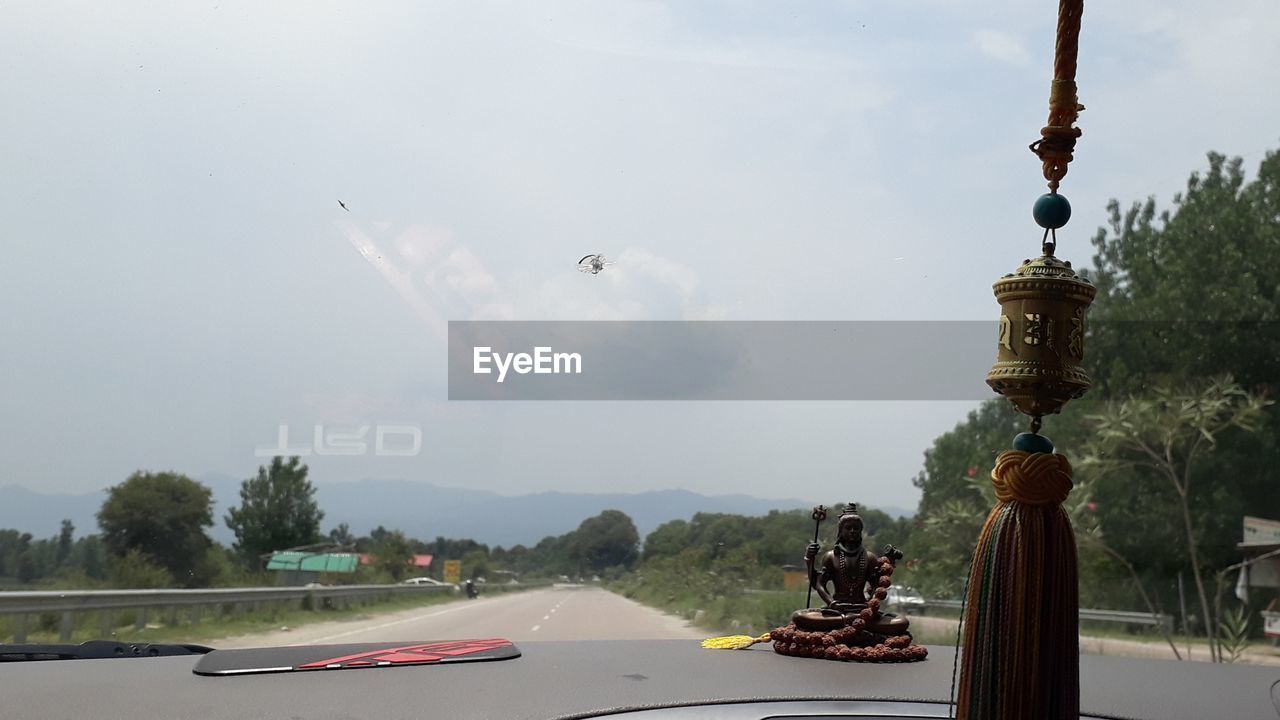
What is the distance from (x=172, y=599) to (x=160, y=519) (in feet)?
3.34

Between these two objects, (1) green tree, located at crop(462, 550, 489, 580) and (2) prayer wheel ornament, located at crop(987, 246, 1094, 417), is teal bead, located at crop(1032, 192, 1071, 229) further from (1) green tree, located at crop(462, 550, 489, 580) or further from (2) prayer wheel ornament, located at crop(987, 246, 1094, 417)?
(1) green tree, located at crop(462, 550, 489, 580)

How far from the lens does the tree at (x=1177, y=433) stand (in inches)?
316

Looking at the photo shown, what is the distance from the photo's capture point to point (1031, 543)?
99 cm

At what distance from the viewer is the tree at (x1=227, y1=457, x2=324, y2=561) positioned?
3.77m

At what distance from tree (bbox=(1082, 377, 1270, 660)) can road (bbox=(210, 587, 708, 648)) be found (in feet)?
19.6

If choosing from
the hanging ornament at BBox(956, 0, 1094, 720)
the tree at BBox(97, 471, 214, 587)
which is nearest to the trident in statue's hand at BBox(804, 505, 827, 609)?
the hanging ornament at BBox(956, 0, 1094, 720)

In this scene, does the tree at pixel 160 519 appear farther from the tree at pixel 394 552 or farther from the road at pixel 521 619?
the road at pixel 521 619

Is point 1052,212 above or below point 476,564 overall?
above

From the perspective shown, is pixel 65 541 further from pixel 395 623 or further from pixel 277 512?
pixel 395 623

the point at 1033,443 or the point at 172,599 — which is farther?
the point at 172,599

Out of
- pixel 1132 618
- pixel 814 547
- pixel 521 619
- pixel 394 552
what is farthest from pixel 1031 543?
pixel 1132 618

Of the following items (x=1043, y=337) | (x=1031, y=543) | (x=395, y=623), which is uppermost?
(x=1043, y=337)

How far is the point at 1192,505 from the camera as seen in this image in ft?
27.2

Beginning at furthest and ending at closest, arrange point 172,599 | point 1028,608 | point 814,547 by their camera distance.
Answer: point 172,599, point 814,547, point 1028,608
